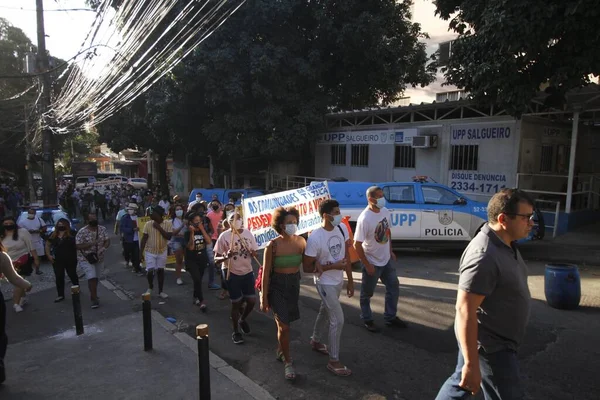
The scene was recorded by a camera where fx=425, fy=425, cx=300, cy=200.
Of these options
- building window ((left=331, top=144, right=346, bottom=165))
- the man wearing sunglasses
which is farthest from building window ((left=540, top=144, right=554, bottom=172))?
the man wearing sunglasses

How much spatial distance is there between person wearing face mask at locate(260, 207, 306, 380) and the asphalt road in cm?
46

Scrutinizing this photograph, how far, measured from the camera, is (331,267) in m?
4.47

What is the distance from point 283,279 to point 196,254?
10.2ft

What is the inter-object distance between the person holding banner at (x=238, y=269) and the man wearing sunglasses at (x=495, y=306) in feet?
10.5

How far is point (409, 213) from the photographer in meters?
10.6

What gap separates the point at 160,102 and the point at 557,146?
15936mm

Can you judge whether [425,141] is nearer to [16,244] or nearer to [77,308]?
[16,244]

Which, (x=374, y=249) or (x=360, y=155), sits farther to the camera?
(x=360, y=155)

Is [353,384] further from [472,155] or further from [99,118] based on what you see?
A: [99,118]

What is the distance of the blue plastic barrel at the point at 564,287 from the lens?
6250 millimetres

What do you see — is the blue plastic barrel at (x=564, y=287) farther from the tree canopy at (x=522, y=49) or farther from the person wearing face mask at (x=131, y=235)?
the person wearing face mask at (x=131, y=235)

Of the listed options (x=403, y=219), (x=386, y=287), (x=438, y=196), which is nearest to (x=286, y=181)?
(x=403, y=219)

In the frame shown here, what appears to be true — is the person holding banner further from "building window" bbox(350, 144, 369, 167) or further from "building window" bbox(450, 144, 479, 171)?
"building window" bbox(350, 144, 369, 167)

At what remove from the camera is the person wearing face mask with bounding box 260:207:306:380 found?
4.37 metres
